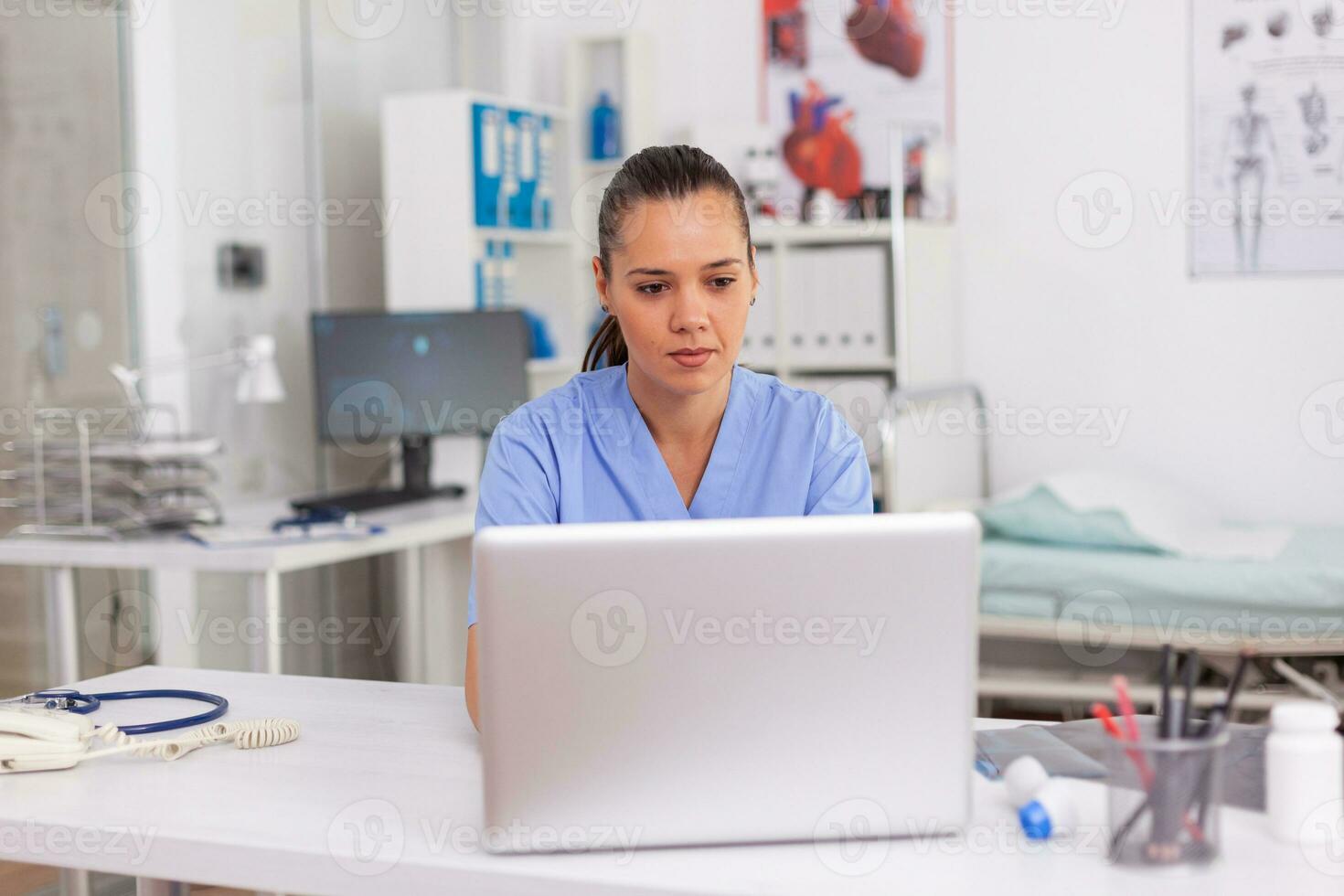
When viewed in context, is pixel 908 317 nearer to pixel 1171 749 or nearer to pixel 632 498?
pixel 632 498

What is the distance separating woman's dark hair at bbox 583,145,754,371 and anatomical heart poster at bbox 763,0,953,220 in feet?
7.76

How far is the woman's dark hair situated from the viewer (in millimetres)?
1516

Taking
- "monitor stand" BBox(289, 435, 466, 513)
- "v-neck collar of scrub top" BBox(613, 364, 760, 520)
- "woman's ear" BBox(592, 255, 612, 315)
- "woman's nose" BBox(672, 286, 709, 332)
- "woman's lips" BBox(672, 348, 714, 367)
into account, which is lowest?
"monitor stand" BBox(289, 435, 466, 513)

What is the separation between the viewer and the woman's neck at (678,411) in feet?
5.01

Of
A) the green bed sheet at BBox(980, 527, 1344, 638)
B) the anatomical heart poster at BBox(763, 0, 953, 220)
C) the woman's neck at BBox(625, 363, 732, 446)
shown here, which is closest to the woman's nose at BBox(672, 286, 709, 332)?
the woman's neck at BBox(625, 363, 732, 446)

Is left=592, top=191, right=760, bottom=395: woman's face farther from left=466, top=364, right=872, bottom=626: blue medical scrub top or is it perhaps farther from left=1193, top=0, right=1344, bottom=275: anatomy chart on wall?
left=1193, top=0, right=1344, bottom=275: anatomy chart on wall

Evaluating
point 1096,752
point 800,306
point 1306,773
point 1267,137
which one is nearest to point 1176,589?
point 800,306

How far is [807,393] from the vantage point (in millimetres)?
1576

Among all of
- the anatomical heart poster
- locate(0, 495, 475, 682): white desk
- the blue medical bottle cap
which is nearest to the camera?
the blue medical bottle cap

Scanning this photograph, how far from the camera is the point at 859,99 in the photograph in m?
4.05

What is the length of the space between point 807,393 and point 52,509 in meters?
1.84

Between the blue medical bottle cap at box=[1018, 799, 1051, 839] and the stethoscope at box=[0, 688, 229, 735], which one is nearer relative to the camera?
Result: the blue medical bottle cap at box=[1018, 799, 1051, 839]

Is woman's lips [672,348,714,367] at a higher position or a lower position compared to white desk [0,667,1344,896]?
higher

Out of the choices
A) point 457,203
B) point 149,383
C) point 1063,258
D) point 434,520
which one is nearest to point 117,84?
point 149,383
